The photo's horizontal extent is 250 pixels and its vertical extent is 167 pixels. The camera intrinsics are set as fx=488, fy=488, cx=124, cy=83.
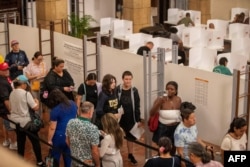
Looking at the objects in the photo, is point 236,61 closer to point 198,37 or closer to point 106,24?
point 198,37

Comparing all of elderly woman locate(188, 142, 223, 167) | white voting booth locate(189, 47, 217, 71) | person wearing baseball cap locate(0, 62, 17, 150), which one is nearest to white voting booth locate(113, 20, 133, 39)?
white voting booth locate(189, 47, 217, 71)

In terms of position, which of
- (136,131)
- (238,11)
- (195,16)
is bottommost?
(136,131)

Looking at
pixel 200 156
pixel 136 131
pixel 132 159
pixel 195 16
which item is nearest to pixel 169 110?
pixel 136 131

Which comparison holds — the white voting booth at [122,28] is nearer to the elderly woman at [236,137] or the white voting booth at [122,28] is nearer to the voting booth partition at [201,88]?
the voting booth partition at [201,88]

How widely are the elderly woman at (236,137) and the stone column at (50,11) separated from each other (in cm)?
1043

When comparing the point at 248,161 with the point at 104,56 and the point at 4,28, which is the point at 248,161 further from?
the point at 4,28

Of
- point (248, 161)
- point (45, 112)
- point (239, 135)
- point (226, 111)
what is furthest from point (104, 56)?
point (248, 161)

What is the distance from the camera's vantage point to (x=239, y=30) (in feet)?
48.1

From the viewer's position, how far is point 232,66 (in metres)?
11.0

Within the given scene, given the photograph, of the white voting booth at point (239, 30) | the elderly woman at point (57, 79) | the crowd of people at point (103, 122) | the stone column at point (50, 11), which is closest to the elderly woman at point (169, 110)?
the crowd of people at point (103, 122)

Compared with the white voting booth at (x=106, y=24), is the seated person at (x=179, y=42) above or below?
below

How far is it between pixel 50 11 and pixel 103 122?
10.4 metres

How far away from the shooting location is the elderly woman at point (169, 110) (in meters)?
6.80

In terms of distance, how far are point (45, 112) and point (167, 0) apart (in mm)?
11375
